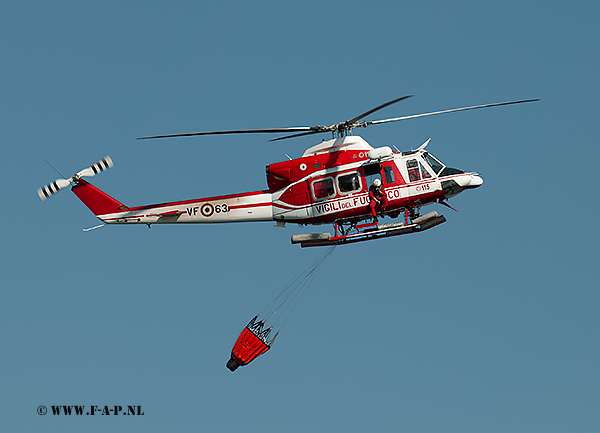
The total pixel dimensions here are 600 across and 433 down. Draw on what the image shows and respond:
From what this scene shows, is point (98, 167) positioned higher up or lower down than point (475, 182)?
higher up

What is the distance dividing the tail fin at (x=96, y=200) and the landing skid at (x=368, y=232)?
7.66 metres

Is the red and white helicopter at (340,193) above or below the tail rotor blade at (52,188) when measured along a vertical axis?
below

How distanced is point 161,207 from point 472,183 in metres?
12.3

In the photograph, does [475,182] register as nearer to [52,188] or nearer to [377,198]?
[377,198]

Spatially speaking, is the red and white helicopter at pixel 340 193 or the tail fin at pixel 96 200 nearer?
the red and white helicopter at pixel 340 193

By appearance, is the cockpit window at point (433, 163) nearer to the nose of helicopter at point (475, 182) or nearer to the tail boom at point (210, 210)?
the nose of helicopter at point (475, 182)

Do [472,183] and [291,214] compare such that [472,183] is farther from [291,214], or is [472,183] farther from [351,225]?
[291,214]

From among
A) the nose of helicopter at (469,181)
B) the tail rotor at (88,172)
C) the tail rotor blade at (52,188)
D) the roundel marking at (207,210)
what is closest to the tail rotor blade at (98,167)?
the tail rotor at (88,172)

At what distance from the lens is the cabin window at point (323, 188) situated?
31109mm

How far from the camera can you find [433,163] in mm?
31281

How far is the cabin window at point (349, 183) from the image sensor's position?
30.9 m

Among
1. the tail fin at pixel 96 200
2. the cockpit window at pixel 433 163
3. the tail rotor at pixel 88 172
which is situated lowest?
the cockpit window at pixel 433 163

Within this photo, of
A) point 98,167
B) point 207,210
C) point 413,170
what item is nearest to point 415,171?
point 413,170

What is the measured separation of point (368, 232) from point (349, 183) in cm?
205
